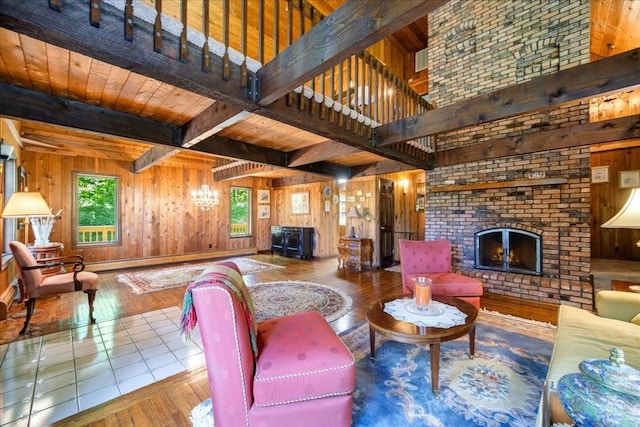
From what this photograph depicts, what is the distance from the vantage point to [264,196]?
27.8 feet

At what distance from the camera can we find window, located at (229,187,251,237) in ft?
26.0

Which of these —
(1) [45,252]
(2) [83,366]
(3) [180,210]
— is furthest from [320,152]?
(3) [180,210]

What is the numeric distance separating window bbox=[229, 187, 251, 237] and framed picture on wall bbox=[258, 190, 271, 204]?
344mm

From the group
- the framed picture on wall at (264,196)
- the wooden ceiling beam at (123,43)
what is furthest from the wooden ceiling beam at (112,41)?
the framed picture on wall at (264,196)

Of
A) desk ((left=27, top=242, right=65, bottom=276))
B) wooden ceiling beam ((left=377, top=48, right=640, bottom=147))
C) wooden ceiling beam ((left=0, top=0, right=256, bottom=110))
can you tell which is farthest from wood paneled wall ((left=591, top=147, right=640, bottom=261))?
desk ((left=27, top=242, right=65, bottom=276))

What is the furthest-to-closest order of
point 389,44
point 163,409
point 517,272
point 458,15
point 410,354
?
point 389,44
point 458,15
point 517,272
point 410,354
point 163,409

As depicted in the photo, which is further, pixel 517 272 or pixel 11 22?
pixel 517 272

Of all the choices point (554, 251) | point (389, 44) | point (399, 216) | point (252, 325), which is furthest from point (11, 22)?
point (399, 216)

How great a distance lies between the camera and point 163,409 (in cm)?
171

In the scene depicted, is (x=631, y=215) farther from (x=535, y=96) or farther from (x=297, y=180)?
(x=297, y=180)

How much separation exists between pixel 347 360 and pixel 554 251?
13.5 feet

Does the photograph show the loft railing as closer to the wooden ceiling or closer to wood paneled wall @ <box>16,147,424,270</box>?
the wooden ceiling

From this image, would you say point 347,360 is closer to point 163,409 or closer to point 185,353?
point 163,409

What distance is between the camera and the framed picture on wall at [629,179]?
4.85 meters
